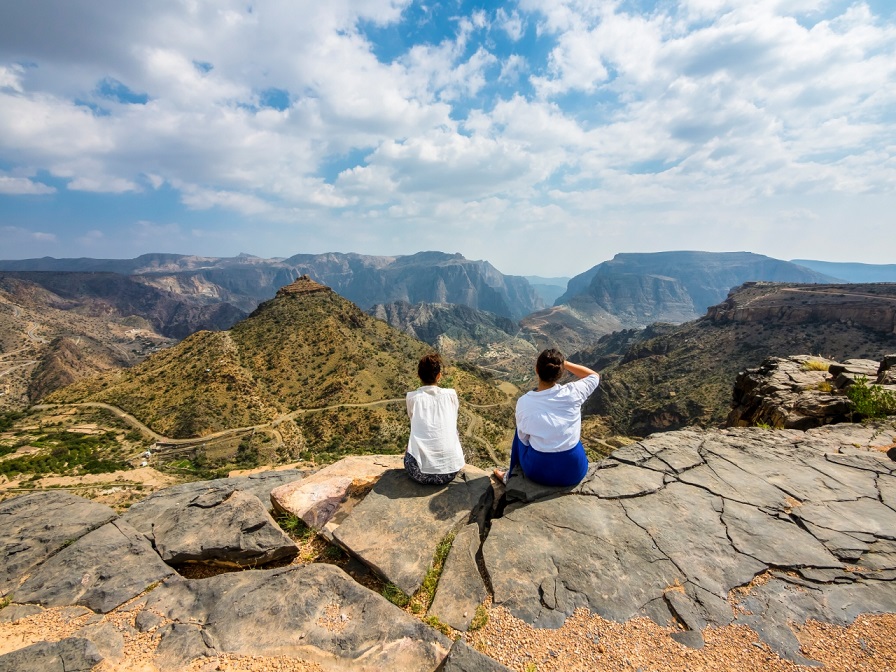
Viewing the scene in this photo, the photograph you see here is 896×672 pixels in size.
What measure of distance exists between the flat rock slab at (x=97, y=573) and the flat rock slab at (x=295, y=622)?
0.47 meters

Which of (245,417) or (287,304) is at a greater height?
(287,304)

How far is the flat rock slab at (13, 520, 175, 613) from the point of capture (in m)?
5.13

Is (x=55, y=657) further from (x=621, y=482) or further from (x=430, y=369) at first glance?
(x=621, y=482)

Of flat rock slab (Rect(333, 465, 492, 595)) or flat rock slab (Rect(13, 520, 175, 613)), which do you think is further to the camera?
flat rock slab (Rect(333, 465, 492, 595))

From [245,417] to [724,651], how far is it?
6896 centimetres

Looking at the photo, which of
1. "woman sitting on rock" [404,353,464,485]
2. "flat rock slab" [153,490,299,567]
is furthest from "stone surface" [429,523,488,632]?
"flat rock slab" [153,490,299,567]

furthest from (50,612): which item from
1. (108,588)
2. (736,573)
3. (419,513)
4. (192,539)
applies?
(736,573)

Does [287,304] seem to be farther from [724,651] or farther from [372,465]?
[724,651]

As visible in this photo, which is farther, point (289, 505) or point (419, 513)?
point (289, 505)

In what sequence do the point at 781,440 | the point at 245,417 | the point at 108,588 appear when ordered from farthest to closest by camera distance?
1. the point at 245,417
2. the point at 781,440
3. the point at 108,588

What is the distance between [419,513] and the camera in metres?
6.77

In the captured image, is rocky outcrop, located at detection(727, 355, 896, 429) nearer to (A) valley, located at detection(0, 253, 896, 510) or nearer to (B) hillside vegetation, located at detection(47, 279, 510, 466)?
(A) valley, located at detection(0, 253, 896, 510)

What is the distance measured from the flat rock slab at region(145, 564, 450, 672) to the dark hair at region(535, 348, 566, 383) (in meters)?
4.14

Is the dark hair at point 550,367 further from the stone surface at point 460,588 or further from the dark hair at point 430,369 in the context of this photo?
the stone surface at point 460,588
